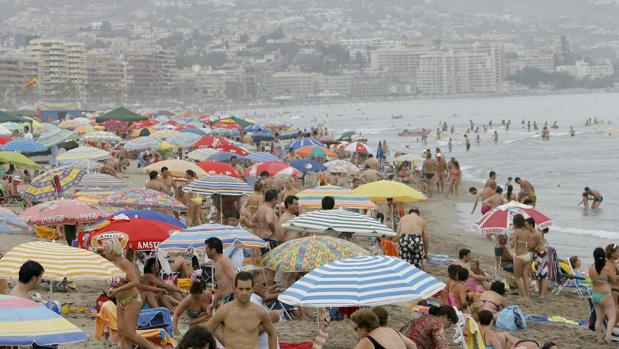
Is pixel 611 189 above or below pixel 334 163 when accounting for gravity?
below

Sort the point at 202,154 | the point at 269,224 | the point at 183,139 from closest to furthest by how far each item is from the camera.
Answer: the point at 269,224 < the point at 202,154 < the point at 183,139

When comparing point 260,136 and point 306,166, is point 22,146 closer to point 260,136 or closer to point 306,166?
point 306,166

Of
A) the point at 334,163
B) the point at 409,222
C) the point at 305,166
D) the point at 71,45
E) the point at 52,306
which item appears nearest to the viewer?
the point at 52,306

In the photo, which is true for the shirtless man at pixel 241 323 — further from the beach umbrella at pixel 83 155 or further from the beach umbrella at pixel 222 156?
the beach umbrella at pixel 222 156

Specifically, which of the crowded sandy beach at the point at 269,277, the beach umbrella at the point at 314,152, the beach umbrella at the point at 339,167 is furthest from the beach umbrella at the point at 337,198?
the beach umbrella at the point at 314,152

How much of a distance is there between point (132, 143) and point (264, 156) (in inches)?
263

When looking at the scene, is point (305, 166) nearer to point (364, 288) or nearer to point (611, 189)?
point (364, 288)

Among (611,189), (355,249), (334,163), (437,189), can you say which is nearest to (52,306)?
(355,249)

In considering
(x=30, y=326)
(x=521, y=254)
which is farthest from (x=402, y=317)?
(x=30, y=326)

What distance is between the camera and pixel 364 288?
282 inches

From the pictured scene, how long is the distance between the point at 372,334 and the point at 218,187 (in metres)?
7.39

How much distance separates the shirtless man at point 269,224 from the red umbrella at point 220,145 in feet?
31.6

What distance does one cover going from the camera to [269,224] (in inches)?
414

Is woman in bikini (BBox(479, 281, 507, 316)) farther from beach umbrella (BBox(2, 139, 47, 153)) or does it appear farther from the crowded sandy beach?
beach umbrella (BBox(2, 139, 47, 153))
